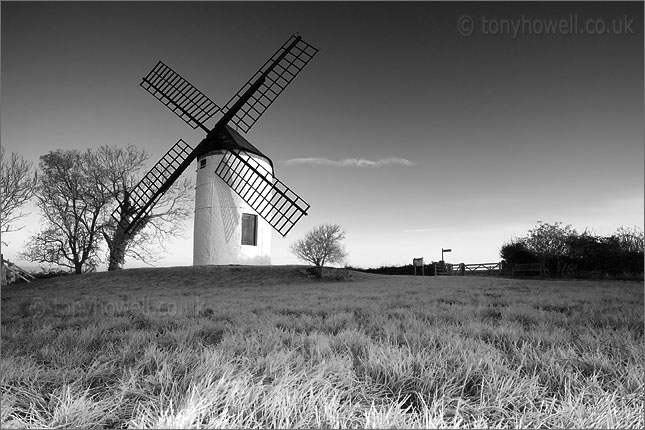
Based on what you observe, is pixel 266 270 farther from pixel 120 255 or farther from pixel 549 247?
pixel 549 247

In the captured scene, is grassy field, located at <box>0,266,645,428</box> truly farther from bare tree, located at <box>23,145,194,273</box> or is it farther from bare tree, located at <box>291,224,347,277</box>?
bare tree, located at <box>291,224,347,277</box>

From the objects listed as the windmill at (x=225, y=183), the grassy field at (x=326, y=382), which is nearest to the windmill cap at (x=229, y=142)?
the windmill at (x=225, y=183)

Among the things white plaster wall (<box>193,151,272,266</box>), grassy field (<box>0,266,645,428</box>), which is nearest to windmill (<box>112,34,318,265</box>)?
white plaster wall (<box>193,151,272,266</box>)

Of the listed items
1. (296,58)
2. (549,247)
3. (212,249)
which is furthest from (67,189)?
(549,247)

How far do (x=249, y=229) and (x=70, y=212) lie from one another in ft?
34.9

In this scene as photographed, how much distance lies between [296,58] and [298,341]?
21.9 metres

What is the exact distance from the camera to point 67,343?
3.27m

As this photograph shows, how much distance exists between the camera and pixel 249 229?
850 inches

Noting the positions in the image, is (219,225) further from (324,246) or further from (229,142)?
(324,246)

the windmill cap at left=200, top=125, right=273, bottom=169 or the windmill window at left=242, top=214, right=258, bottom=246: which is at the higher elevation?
the windmill cap at left=200, top=125, right=273, bottom=169

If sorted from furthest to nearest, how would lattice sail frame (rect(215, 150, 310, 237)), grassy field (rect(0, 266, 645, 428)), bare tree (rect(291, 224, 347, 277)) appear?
bare tree (rect(291, 224, 347, 277)), lattice sail frame (rect(215, 150, 310, 237)), grassy field (rect(0, 266, 645, 428))

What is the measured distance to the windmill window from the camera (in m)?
21.4

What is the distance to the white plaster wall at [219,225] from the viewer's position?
2077cm

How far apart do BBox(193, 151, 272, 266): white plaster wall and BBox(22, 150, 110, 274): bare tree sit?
643cm
